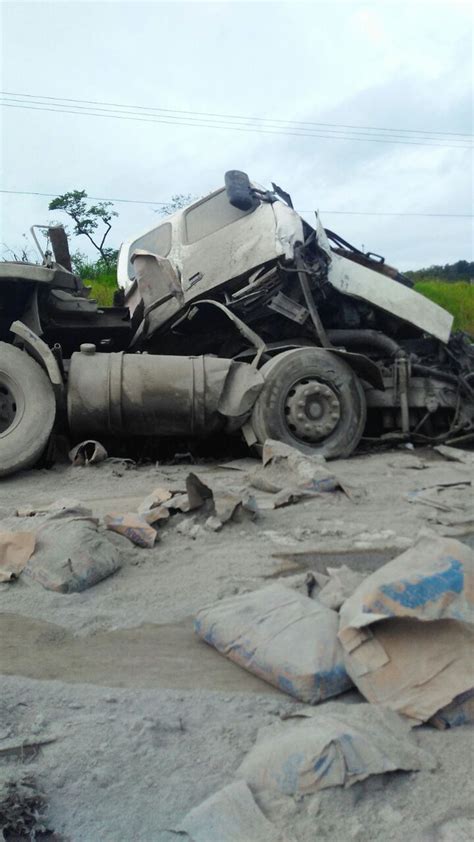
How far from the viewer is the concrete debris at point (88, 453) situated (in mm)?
5828

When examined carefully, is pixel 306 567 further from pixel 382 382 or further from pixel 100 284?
pixel 100 284

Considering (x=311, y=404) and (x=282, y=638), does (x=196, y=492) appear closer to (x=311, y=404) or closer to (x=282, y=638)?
(x=282, y=638)

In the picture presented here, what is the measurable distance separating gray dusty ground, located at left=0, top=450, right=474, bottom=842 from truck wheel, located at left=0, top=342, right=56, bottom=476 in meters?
2.06

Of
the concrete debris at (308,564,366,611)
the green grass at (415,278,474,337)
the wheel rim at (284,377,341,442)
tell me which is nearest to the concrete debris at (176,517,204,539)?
the concrete debris at (308,564,366,611)

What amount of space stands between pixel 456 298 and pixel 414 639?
1756 cm

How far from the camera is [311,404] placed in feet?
21.0

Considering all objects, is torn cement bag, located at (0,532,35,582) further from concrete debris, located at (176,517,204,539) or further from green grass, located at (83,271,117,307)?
green grass, located at (83,271,117,307)

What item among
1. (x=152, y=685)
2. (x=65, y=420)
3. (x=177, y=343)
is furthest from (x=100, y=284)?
(x=152, y=685)

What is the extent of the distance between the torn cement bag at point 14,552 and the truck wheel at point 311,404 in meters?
3.11

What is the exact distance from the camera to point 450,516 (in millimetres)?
4285

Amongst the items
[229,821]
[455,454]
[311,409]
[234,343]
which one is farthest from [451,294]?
[229,821]

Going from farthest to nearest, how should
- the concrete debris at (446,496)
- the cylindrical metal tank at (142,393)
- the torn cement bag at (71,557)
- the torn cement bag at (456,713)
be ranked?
the cylindrical metal tank at (142,393), the concrete debris at (446,496), the torn cement bag at (71,557), the torn cement bag at (456,713)

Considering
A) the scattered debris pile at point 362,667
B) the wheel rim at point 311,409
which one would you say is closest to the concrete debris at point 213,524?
the scattered debris pile at point 362,667

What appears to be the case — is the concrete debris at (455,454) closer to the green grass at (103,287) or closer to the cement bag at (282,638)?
the cement bag at (282,638)
